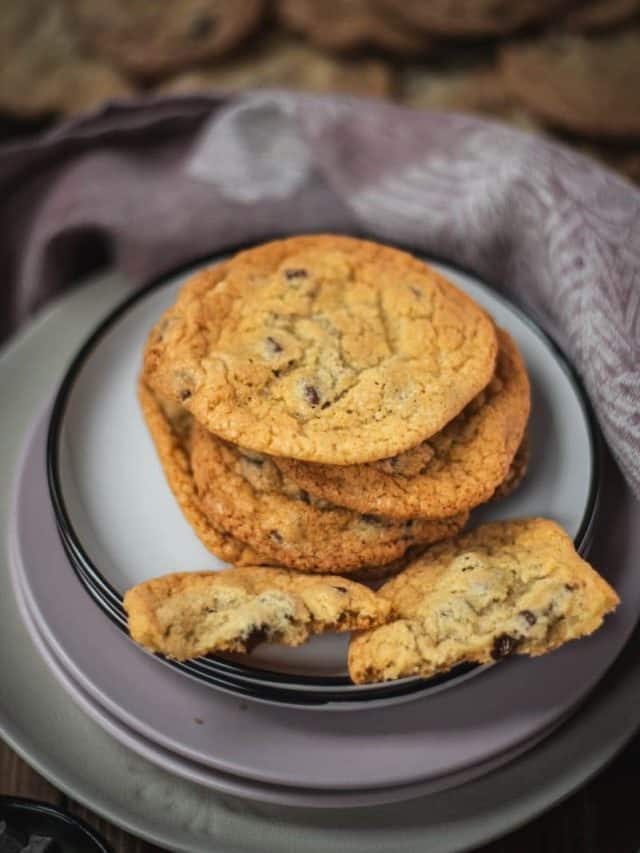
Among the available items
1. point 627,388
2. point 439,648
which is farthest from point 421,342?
point 439,648

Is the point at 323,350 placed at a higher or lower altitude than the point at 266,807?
higher

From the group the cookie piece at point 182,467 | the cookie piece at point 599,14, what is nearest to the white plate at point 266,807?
the cookie piece at point 182,467

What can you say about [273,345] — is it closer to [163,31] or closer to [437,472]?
Answer: [437,472]

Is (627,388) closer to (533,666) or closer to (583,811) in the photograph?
(533,666)

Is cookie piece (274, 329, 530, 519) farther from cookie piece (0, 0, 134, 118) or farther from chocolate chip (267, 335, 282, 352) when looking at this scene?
cookie piece (0, 0, 134, 118)

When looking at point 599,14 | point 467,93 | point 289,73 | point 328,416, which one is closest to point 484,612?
point 328,416

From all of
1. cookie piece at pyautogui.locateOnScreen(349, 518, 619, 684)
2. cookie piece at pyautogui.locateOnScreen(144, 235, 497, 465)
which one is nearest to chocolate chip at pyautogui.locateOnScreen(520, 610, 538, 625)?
cookie piece at pyautogui.locateOnScreen(349, 518, 619, 684)
